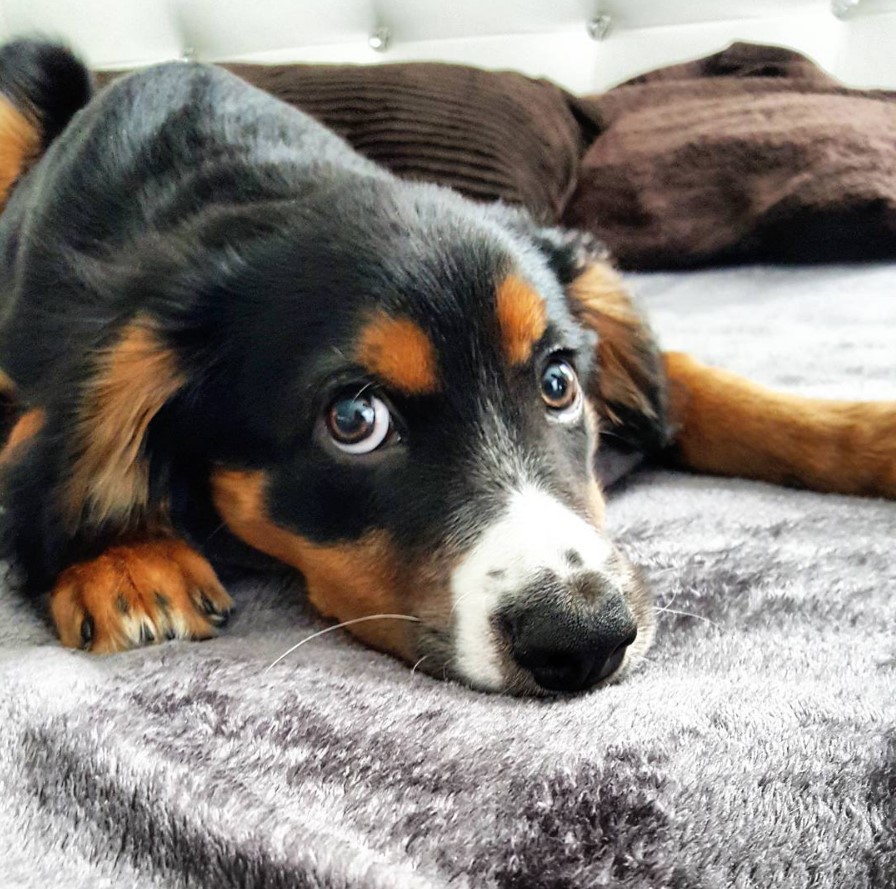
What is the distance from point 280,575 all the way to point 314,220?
55 centimetres

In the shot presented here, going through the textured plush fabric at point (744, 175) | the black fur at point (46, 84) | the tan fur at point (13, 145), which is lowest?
the textured plush fabric at point (744, 175)

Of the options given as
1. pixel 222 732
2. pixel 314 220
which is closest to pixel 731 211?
pixel 314 220

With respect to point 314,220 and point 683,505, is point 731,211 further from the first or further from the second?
point 314,220

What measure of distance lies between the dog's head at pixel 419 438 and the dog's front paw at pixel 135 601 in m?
0.14

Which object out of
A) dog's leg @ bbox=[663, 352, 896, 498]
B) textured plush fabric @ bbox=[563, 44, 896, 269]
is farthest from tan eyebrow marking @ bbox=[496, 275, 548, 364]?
textured plush fabric @ bbox=[563, 44, 896, 269]

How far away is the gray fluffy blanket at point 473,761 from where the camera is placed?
745mm

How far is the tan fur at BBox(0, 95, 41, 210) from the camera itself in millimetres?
2590

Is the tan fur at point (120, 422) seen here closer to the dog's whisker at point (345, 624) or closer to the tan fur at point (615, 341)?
the dog's whisker at point (345, 624)

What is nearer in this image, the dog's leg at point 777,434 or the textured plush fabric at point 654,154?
the dog's leg at point 777,434

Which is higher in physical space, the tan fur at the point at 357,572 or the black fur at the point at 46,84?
the black fur at the point at 46,84

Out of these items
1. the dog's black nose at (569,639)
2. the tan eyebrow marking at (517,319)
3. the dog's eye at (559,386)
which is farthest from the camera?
the dog's eye at (559,386)

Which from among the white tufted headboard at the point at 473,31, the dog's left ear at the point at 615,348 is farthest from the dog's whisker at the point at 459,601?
the white tufted headboard at the point at 473,31

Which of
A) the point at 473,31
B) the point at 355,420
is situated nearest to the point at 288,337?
the point at 355,420

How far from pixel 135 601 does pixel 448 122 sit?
84.3 inches
